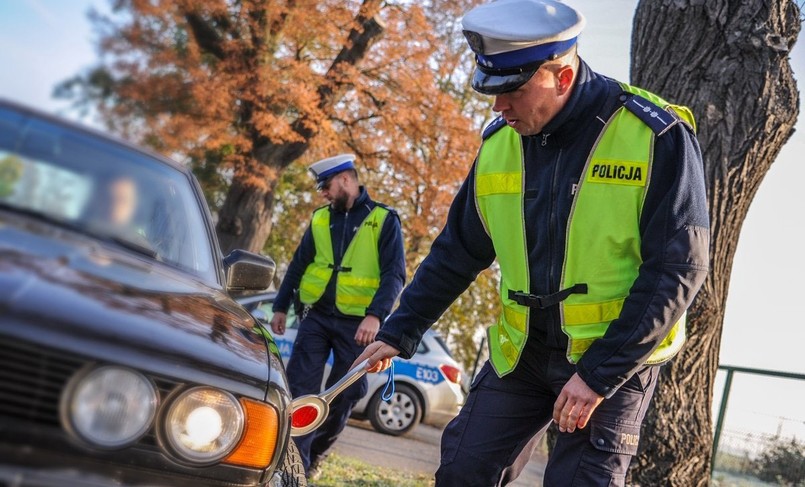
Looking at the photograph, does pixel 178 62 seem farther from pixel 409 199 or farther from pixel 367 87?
pixel 409 199

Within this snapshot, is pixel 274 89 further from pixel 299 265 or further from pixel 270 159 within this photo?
pixel 299 265

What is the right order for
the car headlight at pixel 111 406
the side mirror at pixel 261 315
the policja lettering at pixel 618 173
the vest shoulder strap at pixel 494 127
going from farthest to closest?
the side mirror at pixel 261 315, the vest shoulder strap at pixel 494 127, the policja lettering at pixel 618 173, the car headlight at pixel 111 406

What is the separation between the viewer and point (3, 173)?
2615 millimetres

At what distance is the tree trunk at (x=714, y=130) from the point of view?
532 cm

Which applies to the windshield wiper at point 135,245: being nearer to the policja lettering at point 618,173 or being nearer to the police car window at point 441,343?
the policja lettering at point 618,173

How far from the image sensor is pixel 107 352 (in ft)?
6.05

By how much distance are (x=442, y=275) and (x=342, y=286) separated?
2922 millimetres

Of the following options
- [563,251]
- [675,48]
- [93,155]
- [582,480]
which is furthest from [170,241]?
[675,48]

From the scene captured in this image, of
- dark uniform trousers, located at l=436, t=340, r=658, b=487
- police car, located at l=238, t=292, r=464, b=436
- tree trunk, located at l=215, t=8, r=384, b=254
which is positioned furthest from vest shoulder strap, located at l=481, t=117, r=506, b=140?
tree trunk, located at l=215, t=8, r=384, b=254

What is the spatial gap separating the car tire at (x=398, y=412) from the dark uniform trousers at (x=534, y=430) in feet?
27.4

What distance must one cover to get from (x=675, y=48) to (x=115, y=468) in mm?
4522

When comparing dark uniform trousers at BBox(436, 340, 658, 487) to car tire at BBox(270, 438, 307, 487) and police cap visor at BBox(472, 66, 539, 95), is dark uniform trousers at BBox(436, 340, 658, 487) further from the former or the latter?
police cap visor at BBox(472, 66, 539, 95)

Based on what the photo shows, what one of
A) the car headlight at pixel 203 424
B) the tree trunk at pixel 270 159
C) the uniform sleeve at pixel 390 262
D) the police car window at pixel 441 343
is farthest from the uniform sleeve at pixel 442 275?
the tree trunk at pixel 270 159

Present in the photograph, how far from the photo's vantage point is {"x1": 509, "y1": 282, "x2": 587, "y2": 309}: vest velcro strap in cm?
290
